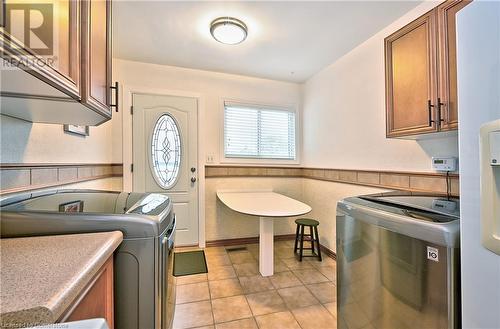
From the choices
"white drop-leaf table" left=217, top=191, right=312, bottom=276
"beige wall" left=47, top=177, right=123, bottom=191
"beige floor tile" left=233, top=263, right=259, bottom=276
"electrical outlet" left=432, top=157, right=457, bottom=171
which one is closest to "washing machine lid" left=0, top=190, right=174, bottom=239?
"beige wall" left=47, top=177, right=123, bottom=191

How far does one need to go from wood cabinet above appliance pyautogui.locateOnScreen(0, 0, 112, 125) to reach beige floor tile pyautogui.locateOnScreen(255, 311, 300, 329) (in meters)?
1.79

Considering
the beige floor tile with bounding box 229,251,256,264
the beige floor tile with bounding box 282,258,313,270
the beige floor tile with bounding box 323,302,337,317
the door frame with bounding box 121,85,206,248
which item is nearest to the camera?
the beige floor tile with bounding box 323,302,337,317

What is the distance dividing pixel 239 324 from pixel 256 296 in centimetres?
37

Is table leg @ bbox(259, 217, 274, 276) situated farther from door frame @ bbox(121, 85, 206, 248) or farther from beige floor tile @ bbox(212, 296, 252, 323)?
door frame @ bbox(121, 85, 206, 248)

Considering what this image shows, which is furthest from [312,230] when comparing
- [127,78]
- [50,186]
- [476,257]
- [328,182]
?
[127,78]

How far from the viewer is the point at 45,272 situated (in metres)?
0.58

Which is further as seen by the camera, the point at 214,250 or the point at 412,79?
the point at 214,250

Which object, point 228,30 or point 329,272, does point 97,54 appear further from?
point 329,272

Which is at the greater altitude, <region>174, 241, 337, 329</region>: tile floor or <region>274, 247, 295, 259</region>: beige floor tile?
<region>274, 247, 295, 259</region>: beige floor tile

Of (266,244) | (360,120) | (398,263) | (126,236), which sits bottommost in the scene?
(266,244)

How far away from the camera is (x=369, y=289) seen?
124 cm

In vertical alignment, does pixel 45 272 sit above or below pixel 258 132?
below

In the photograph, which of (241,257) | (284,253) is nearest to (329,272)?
(284,253)

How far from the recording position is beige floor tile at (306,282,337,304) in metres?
1.98
